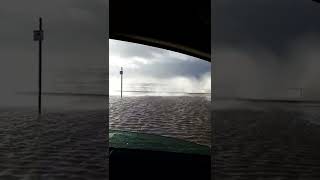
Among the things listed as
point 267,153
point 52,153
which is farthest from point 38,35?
point 267,153

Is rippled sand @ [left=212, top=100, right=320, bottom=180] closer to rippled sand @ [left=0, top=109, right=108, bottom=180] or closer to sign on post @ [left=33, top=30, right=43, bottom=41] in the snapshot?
rippled sand @ [left=0, top=109, right=108, bottom=180]

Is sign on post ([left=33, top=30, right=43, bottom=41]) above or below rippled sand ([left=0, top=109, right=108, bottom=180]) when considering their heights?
above

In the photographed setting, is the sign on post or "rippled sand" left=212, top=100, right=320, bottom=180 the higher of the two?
the sign on post

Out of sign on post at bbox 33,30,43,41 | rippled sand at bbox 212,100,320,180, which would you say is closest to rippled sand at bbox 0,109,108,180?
rippled sand at bbox 212,100,320,180

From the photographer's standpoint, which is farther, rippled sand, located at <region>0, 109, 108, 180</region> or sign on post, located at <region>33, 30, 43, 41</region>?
sign on post, located at <region>33, 30, 43, 41</region>

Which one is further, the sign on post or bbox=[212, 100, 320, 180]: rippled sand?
the sign on post

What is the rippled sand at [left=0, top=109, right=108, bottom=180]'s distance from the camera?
233 inches

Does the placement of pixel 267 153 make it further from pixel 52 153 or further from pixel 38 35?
pixel 38 35

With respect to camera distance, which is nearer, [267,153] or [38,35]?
[267,153]

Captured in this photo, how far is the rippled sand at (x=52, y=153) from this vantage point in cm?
592

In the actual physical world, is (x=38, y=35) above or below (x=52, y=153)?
above

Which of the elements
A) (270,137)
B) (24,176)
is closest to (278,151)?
(270,137)

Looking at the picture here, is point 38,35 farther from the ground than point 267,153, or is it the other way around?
point 38,35

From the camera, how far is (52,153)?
7598mm
